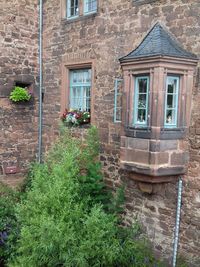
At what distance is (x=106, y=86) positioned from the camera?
23.2 ft

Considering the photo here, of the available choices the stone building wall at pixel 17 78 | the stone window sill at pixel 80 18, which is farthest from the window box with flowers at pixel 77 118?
the stone window sill at pixel 80 18

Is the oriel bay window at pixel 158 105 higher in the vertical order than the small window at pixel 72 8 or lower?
lower

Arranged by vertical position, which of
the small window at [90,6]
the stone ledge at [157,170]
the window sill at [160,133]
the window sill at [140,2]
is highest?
the small window at [90,6]

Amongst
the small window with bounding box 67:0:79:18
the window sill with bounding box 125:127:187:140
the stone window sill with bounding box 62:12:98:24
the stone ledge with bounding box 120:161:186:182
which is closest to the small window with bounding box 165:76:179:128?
the window sill with bounding box 125:127:187:140

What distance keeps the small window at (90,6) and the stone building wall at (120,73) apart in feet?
0.93

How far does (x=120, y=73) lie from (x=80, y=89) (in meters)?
1.57

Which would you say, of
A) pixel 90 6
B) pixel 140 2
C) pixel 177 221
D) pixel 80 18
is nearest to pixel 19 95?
pixel 80 18

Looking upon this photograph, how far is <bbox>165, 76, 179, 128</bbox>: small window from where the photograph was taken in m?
5.49

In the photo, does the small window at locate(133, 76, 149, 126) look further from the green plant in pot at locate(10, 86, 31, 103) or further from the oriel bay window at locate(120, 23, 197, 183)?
the green plant in pot at locate(10, 86, 31, 103)

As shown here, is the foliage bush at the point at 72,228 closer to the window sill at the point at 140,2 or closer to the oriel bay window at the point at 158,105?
the oriel bay window at the point at 158,105

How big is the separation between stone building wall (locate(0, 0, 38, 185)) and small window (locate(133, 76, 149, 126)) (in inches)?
158

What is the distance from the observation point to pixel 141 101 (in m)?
5.75

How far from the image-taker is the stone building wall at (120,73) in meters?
5.54

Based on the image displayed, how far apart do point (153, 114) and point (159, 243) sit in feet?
8.27
